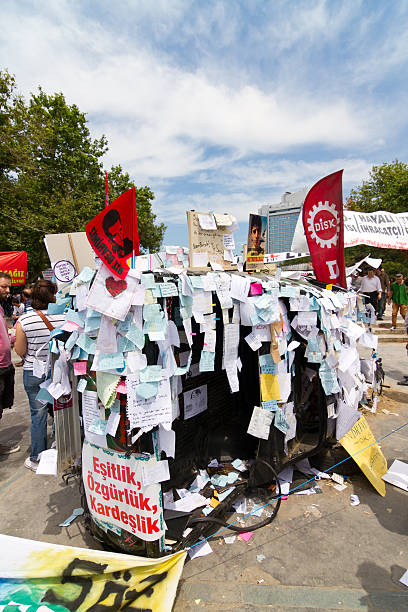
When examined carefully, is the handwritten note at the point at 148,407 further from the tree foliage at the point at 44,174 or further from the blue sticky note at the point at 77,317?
the tree foliage at the point at 44,174

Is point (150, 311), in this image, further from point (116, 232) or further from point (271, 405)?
point (271, 405)

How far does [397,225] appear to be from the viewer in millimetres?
8781

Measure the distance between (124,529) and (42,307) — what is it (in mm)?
2417

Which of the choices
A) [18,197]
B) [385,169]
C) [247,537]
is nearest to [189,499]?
[247,537]

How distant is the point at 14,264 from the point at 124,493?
35.9 feet

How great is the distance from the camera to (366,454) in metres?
3.63

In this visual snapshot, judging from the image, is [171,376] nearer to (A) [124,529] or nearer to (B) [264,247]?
(A) [124,529]

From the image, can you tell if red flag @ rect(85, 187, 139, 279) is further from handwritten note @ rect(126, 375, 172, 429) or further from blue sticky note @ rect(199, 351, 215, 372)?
blue sticky note @ rect(199, 351, 215, 372)

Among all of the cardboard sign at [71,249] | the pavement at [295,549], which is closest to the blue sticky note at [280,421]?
the pavement at [295,549]

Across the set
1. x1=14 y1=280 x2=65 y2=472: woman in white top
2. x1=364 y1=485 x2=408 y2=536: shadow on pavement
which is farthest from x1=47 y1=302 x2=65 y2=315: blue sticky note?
x1=364 y1=485 x2=408 y2=536: shadow on pavement

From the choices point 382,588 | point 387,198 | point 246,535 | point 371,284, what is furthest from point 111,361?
point 387,198

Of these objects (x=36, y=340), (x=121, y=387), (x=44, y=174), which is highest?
(x=44, y=174)

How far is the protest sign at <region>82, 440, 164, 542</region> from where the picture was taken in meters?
2.30

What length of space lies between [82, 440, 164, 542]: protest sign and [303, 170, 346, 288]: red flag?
324 centimetres
